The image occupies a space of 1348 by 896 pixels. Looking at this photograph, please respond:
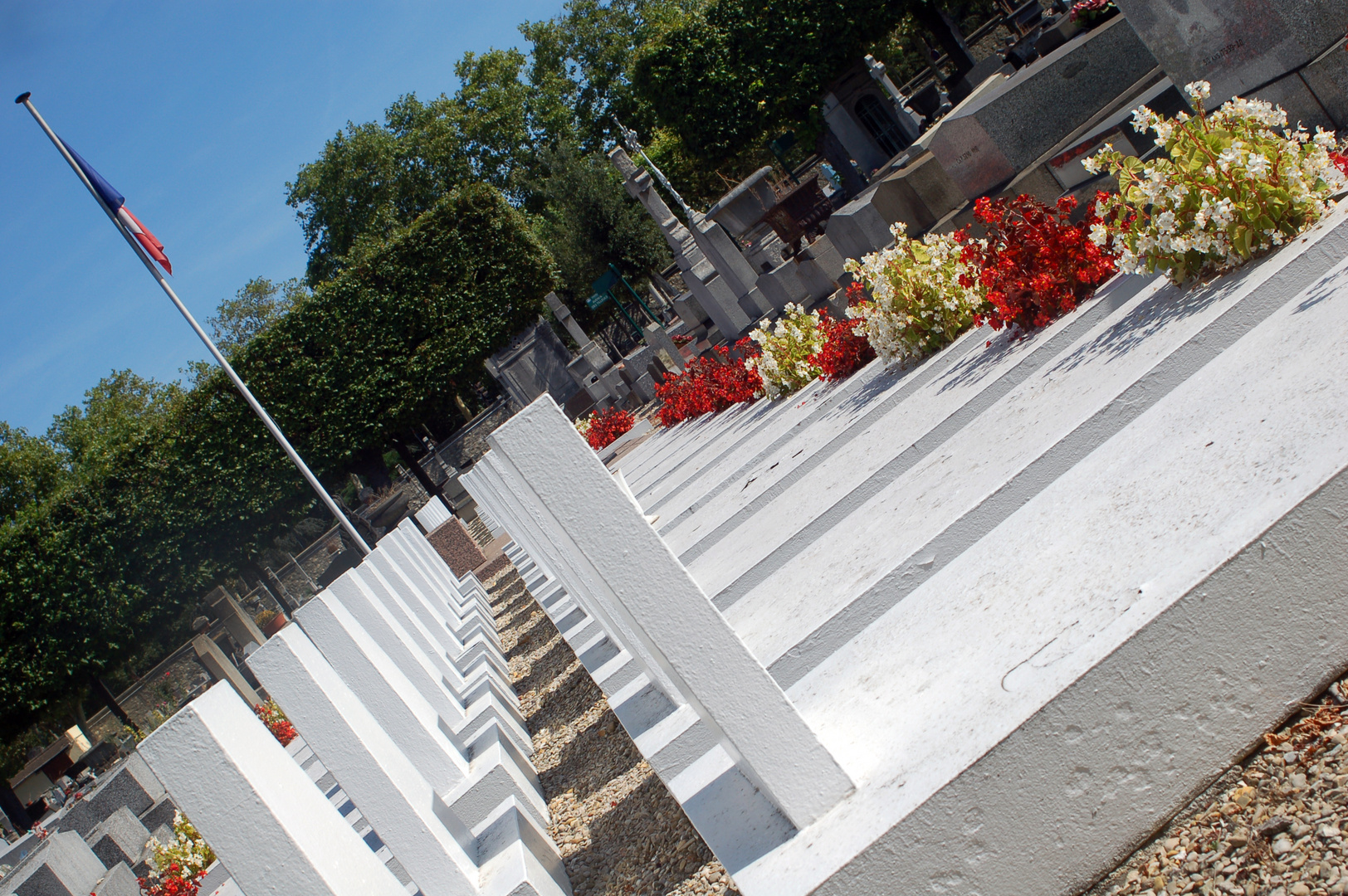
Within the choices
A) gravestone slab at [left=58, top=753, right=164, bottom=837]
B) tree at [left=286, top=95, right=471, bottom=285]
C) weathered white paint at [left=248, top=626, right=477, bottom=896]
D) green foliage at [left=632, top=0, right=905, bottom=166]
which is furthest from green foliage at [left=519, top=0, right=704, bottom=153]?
Answer: weathered white paint at [left=248, top=626, right=477, bottom=896]

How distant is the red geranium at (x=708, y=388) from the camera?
1127 centimetres

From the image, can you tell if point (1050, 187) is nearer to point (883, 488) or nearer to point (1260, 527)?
point (883, 488)

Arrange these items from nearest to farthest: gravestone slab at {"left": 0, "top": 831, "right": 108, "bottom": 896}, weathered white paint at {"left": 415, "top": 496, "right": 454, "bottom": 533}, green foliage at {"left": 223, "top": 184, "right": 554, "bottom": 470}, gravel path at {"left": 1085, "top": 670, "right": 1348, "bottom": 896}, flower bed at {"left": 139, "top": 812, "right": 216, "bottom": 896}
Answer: gravel path at {"left": 1085, "top": 670, "right": 1348, "bottom": 896}, flower bed at {"left": 139, "top": 812, "right": 216, "bottom": 896}, gravestone slab at {"left": 0, "top": 831, "right": 108, "bottom": 896}, weathered white paint at {"left": 415, "top": 496, "right": 454, "bottom": 533}, green foliage at {"left": 223, "top": 184, "right": 554, "bottom": 470}

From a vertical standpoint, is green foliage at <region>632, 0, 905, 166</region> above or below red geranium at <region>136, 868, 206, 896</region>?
above

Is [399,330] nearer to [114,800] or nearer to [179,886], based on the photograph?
[114,800]

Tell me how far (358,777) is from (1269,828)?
264 centimetres

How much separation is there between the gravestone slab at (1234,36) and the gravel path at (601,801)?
19.3ft

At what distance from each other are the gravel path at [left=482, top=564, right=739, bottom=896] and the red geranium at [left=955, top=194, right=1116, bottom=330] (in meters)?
3.15

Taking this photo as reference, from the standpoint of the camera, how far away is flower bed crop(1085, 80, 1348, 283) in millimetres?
3385

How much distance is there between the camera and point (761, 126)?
27.4 metres

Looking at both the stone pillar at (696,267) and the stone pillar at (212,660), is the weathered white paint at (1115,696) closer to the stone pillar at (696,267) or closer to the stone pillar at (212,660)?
the stone pillar at (696,267)

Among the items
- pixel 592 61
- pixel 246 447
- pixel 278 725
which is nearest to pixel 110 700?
pixel 246 447

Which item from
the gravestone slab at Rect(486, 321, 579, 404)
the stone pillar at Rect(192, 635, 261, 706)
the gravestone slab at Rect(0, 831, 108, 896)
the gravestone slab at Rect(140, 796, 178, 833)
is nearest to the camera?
the gravestone slab at Rect(0, 831, 108, 896)

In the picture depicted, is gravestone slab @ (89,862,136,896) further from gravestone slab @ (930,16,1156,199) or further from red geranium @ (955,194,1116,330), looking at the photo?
gravestone slab @ (930,16,1156,199)
